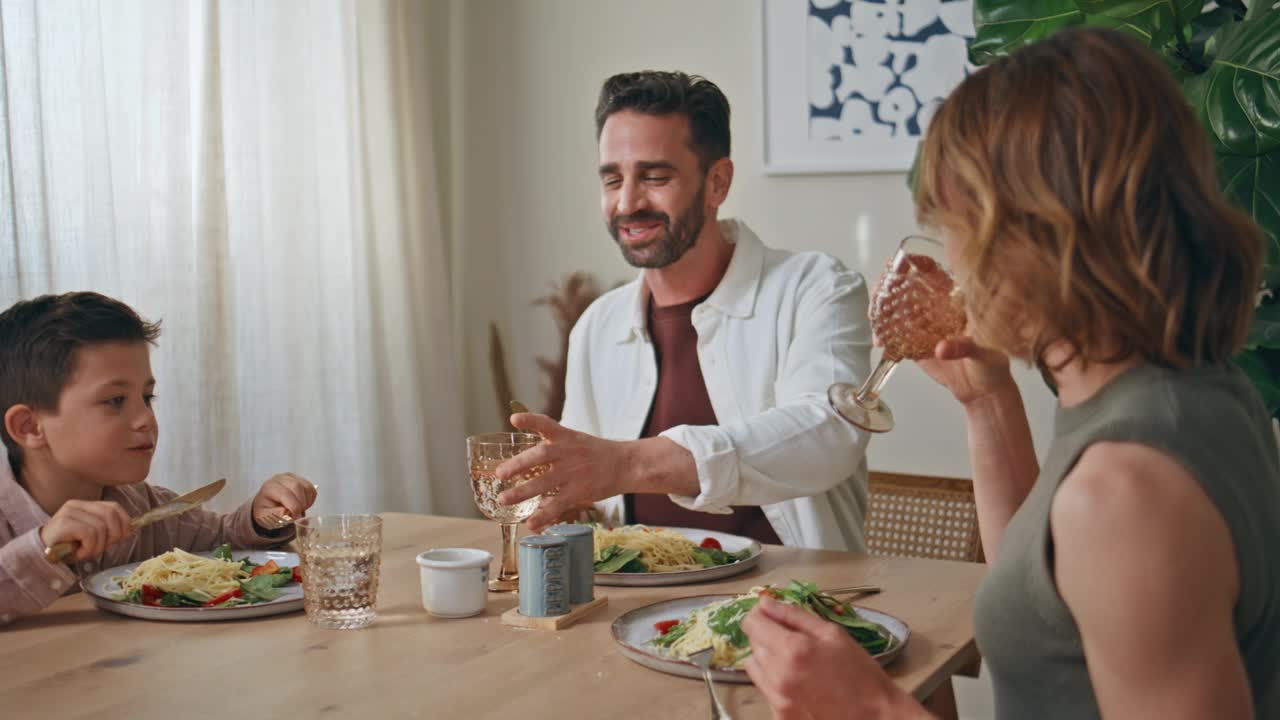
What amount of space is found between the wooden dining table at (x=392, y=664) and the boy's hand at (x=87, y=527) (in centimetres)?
9

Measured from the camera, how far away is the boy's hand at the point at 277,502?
1855 millimetres

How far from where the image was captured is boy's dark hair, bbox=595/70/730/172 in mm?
2514

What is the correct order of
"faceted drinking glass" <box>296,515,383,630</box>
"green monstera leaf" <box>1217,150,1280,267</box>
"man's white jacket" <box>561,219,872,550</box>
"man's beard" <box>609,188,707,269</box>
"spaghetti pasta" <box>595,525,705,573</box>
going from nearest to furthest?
1. "faceted drinking glass" <box>296,515,383,630</box>
2. "spaghetti pasta" <box>595,525,705,573</box>
3. "man's white jacket" <box>561,219,872,550</box>
4. "green monstera leaf" <box>1217,150,1280,267</box>
5. "man's beard" <box>609,188,707,269</box>

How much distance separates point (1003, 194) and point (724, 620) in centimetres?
57

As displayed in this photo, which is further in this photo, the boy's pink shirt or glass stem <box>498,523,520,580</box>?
glass stem <box>498,523,520,580</box>

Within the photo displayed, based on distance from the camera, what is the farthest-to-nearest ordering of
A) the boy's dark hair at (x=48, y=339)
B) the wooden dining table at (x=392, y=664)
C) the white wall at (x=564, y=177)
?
the white wall at (x=564, y=177), the boy's dark hair at (x=48, y=339), the wooden dining table at (x=392, y=664)

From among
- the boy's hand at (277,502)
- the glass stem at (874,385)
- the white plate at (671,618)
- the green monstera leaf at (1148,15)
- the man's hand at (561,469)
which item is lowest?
the white plate at (671,618)

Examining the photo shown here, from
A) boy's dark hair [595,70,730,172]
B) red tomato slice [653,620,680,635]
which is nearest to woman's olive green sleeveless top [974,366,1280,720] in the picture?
red tomato slice [653,620,680,635]

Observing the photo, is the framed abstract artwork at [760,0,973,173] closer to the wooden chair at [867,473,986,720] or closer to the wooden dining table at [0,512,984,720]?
the wooden chair at [867,473,986,720]

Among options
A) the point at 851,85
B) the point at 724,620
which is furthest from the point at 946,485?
the point at 724,620

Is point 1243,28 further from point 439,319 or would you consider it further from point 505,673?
point 439,319

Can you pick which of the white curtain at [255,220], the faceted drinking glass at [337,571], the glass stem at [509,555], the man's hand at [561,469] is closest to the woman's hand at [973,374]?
the man's hand at [561,469]

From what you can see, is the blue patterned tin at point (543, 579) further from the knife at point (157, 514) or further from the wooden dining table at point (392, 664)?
the knife at point (157, 514)

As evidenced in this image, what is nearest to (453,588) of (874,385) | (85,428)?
(874,385)
